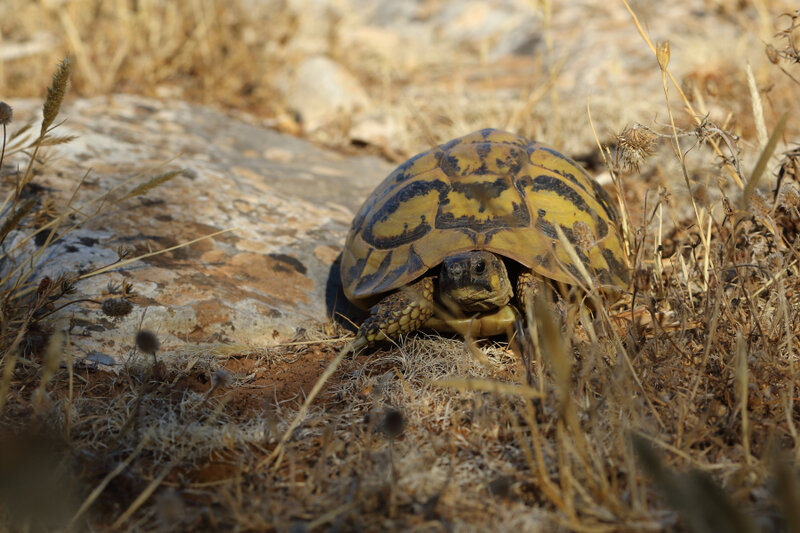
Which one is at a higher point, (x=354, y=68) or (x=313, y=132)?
(x=354, y=68)

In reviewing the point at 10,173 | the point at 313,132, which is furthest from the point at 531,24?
the point at 10,173

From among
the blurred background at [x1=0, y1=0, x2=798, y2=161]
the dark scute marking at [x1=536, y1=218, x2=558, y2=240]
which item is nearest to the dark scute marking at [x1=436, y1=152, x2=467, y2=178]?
the dark scute marking at [x1=536, y1=218, x2=558, y2=240]

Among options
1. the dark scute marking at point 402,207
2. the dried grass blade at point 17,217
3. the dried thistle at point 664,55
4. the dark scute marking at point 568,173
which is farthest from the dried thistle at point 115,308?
the dried thistle at point 664,55

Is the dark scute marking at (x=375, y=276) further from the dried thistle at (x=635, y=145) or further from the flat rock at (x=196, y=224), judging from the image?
the dried thistle at (x=635, y=145)

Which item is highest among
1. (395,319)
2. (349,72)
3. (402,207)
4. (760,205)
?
(349,72)

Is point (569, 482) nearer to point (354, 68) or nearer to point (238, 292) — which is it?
point (238, 292)

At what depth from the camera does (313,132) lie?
5.69 metres

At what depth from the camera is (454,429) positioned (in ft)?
6.35

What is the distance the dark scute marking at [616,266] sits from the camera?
2.66 meters

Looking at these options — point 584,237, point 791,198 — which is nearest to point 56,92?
point 584,237

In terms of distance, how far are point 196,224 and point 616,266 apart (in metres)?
2.01

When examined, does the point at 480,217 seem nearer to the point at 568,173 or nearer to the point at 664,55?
the point at 568,173

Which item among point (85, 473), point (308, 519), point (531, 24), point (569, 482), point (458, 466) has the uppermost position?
point (531, 24)

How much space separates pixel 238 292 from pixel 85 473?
1.25m
